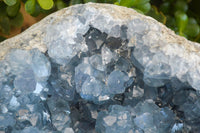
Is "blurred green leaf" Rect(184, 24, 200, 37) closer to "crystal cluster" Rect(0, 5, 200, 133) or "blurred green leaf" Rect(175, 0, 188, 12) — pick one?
"blurred green leaf" Rect(175, 0, 188, 12)

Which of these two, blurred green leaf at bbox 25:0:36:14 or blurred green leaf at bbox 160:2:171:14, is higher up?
blurred green leaf at bbox 25:0:36:14

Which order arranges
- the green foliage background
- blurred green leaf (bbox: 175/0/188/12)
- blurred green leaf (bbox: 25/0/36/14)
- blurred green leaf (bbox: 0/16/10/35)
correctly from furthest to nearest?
blurred green leaf (bbox: 175/0/188/12) → blurred green leaf (bbox: 0/16/10/35) → the green foliage background → blurred green leaf (bbox: 25/0/36/14)

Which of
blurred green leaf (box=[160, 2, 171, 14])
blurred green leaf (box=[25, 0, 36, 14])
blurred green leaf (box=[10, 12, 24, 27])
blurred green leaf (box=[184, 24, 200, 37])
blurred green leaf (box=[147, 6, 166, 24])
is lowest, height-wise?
blurred green leaf (box=[184, 24, 200, 37])

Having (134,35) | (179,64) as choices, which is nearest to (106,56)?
(134,35)

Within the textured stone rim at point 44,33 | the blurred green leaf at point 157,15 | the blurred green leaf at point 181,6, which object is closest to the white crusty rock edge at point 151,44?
the textured stone rim at point 44,33

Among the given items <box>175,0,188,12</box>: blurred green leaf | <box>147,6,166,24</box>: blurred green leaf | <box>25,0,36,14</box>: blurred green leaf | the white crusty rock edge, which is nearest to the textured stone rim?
the white crusty rock edge

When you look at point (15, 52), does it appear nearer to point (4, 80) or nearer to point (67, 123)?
point (4, 80)

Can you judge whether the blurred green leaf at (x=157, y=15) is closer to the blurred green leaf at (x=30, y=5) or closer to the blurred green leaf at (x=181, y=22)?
the blurred green leaf at (x=181, y=22)

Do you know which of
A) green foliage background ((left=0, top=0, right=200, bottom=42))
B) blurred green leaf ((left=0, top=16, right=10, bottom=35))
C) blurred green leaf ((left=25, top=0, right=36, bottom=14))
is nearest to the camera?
blurred green leaf ((left=25, top=0, right=36, bottom=14))

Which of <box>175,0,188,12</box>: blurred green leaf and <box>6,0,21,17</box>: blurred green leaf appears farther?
<box>175,0,188,12</box>: blurred green leaf
